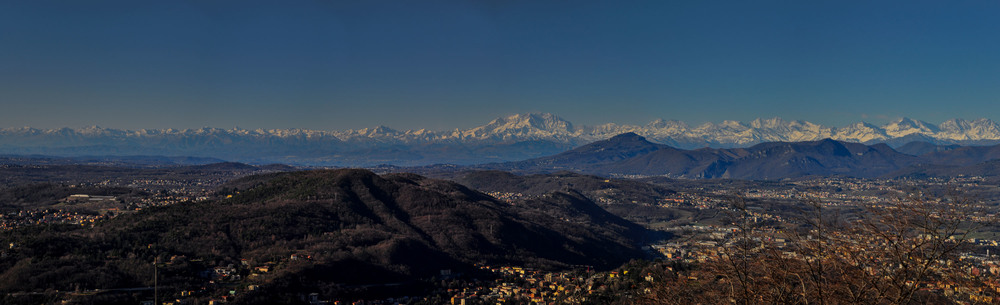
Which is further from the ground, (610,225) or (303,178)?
(303,178)

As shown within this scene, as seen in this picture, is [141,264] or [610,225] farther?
[610,225]

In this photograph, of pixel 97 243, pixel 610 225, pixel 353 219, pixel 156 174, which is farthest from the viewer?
pixel 156 174

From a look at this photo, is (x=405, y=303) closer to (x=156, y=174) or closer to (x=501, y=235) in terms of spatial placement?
(x=501, y=235)

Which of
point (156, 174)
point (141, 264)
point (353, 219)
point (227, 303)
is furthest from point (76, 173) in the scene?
point (227, 303)

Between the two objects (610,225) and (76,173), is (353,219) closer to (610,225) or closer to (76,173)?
(610,225)

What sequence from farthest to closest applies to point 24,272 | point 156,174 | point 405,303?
point 156,174 → point 405,303 → point 24,272

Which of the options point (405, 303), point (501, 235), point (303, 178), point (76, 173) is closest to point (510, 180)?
point (303, 178)
